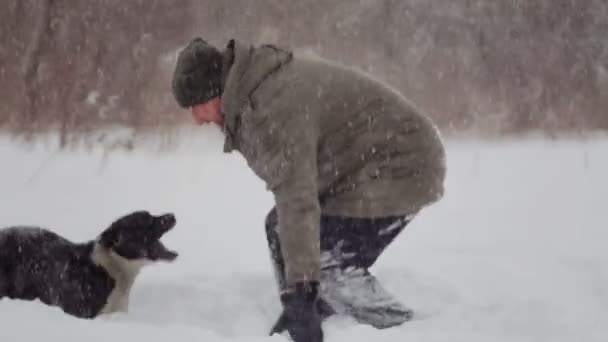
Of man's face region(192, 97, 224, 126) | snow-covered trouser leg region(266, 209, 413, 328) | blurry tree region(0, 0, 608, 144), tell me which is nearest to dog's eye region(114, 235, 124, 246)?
snow-covered trouser leg region(266, 209, 413, 328)

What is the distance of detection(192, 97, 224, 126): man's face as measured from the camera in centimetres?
282

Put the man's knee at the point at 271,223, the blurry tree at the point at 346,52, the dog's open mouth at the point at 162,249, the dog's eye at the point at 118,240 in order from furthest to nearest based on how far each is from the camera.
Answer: the blurry tree at the point at 346,52, the dog's open mouth at the point at 162,249, the dog's eye at the point at 118,240, the man's knee at the point at 271,223

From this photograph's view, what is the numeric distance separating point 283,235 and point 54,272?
1.65 metres

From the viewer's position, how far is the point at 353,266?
10.2 ft

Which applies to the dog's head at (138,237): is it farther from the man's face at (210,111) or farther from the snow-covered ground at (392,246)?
the man's face at (210,111)

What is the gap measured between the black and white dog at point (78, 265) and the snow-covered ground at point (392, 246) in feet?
0.58

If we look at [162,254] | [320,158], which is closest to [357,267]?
[320,158]

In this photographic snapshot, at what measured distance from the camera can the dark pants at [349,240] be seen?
3.00 meters

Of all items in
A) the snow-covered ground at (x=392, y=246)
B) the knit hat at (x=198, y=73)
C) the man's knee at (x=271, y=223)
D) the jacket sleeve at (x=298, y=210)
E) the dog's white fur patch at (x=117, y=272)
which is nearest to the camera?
the jacket sleeve at (x=298, y=210)

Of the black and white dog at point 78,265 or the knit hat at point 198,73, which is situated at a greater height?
the knit hat at point 198,73

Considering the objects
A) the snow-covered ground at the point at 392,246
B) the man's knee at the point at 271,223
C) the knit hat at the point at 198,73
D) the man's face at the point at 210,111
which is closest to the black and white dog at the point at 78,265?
the snow-covered ground at the point at 392,246

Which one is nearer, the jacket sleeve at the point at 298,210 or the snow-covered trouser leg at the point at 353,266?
the jacket sleeve at the point at 298,210

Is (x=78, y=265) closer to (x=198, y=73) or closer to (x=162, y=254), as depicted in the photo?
(x=162, y=254)

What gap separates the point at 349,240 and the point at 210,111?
2.64 ft
